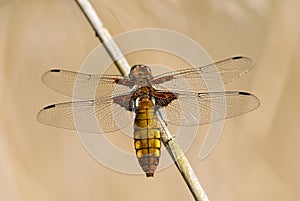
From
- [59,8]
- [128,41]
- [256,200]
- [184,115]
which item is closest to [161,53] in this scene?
[128,41]

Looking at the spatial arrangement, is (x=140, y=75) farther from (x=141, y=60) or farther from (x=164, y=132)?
(x=141, y=60)

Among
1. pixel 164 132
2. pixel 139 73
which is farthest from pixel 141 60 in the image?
pixel 164 132

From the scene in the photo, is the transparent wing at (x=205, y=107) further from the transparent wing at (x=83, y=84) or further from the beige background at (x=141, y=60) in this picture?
the beige background at (x=141, y=60)

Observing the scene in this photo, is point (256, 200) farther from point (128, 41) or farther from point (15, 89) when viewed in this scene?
point (15, 89)

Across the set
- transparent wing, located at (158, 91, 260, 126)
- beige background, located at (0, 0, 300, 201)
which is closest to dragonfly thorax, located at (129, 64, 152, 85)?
transparent wing, located at (158, 91, 260, 126)

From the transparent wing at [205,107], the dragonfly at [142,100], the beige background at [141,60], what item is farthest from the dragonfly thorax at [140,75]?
the beige background at [141,60]

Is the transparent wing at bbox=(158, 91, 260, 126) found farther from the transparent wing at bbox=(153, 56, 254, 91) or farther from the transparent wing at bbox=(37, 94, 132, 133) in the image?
the transparent wing at bbox=(37, 94, 132, 133)
